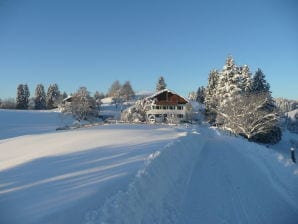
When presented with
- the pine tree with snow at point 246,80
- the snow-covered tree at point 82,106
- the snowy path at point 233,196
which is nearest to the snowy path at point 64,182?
the snowy path at point 233,196

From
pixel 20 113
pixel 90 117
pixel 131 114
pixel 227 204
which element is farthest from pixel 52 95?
pixel 227 204

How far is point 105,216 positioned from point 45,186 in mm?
3017

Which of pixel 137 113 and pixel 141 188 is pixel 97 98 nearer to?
pixel 137 113

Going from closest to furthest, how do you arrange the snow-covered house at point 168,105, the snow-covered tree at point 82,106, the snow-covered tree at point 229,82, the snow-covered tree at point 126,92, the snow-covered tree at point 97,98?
the snow-covered tree at point 229,82 → the snow-covered tree at point 82,106 → the snow-covered house at point 168,105 → the snow-covered tree at point 97,98 → the snow-covered tree at point 126,92

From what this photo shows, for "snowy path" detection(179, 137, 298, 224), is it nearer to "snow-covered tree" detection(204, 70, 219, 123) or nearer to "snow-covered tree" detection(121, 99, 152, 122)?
"snow-covered tree" detection(121, 99, 152, 122)

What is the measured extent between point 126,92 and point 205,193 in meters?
126

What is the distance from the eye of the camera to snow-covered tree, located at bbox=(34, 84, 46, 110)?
12206 centimetres

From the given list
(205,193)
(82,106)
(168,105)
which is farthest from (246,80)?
(205,193)

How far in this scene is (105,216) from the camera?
9266 mm

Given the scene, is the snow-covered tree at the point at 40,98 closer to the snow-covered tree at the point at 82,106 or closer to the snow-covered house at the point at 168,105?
the snow-covered tree at the point at 82,106

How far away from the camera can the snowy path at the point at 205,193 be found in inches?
426

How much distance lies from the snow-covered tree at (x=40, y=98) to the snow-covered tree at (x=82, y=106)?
4836 cm

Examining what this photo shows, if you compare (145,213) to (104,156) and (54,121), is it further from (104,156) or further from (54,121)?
(54,121)

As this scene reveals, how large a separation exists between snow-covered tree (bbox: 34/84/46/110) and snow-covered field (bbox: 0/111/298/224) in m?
106
